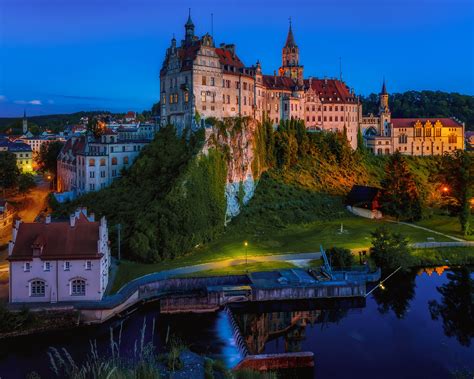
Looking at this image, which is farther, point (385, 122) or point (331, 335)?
point (385, 122)

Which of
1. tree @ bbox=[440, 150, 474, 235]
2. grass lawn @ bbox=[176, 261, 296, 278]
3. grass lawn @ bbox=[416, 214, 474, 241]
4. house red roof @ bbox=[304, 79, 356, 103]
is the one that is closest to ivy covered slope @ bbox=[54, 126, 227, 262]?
grass lawn @ bbox=[176, 261, 296, 278]

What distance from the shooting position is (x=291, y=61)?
340 feet

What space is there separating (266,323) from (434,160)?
78768 mm

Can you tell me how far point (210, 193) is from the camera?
67.4 metres

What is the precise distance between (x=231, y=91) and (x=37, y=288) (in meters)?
45.7

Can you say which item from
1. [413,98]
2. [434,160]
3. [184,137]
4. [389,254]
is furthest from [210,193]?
[413,98]

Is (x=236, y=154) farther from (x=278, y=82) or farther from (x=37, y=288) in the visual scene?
(x=37, y=288)

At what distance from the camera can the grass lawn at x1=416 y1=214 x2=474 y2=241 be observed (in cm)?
6925

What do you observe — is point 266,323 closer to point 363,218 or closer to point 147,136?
point 363,218

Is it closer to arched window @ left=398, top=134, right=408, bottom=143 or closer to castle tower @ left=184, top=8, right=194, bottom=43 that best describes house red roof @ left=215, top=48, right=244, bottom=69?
castle tower @ left=184, top=8, right=194, bottom=43

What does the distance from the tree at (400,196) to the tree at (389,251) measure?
1580 cm

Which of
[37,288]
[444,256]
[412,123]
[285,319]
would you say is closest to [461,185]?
[444,256]

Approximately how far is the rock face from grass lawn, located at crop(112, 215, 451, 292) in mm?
6736

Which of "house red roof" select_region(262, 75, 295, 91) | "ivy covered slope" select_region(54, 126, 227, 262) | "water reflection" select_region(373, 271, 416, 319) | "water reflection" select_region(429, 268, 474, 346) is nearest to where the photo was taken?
"water reflection" select_region(429, 268, 474, 346)
